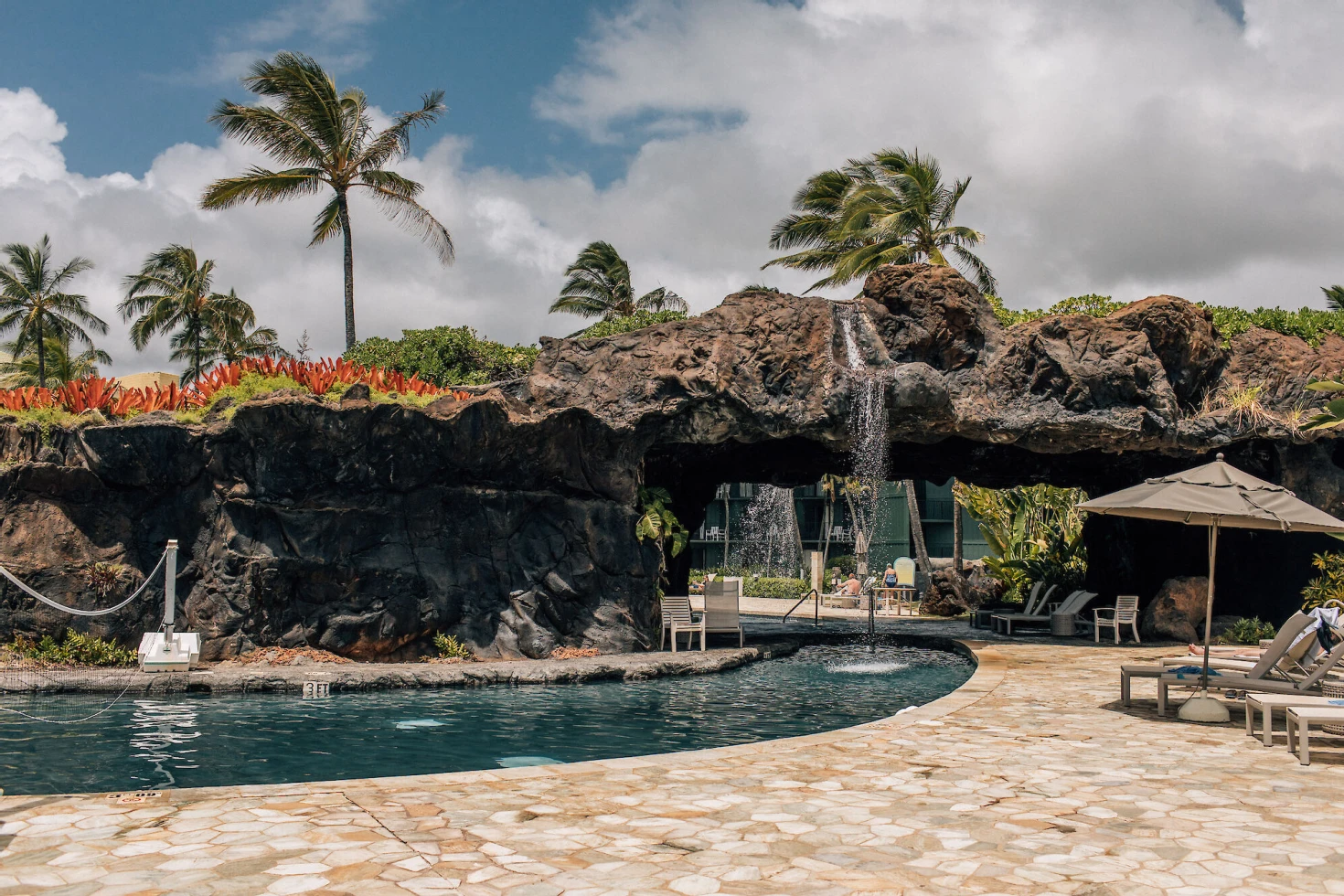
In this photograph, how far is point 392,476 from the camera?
49.7ft

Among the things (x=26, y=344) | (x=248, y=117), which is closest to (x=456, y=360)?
(x=248, y=117)

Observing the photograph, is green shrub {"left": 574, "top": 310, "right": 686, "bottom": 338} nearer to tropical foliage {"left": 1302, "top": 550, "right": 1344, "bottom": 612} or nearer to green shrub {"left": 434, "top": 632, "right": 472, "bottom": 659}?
green shrub {"left": 434, "top": 632, "right": 472, "bottom": 659}

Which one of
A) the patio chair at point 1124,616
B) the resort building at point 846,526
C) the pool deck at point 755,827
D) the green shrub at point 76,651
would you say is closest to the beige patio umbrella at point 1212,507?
the pool deck at point 755,827

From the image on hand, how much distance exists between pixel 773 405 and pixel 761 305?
5.71ft

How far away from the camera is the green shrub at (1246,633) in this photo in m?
17.5

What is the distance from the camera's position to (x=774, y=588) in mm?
38906

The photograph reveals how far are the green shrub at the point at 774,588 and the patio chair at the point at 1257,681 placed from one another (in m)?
27.2

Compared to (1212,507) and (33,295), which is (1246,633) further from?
(33,295)

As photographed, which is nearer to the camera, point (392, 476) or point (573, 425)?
point (392, 476)

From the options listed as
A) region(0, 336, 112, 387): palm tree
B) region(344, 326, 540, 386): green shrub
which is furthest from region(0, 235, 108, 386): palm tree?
region(344, 326, 540, 386): green shrub

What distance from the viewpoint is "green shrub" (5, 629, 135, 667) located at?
13.6 meters

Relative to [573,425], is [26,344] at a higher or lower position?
higher

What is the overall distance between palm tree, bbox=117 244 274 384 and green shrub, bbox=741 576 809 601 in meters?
23.6

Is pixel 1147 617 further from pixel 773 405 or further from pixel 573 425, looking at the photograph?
pixel 573 425
